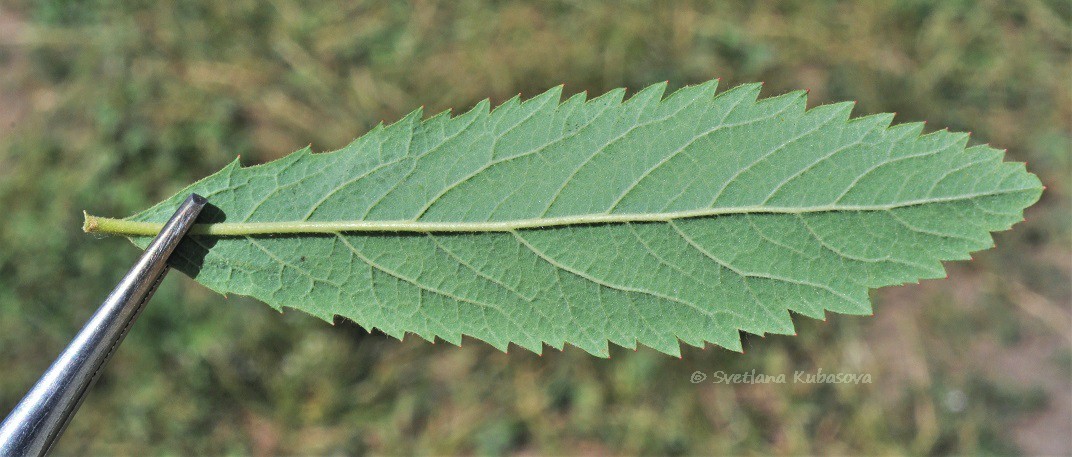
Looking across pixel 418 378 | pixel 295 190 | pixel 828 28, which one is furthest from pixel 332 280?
pixel 828 28

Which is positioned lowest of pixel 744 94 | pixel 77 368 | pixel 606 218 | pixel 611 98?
pixel 77 368

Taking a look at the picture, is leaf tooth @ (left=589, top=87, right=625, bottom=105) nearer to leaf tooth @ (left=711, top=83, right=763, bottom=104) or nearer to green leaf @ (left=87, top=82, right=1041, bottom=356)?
green leaf @ (left=87, top=82, right=1041, bottom=356)

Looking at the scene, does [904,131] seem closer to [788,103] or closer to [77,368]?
[788,103]

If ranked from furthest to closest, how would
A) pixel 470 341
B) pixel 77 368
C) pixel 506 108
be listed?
pixel 470 341 → pixel 506 108 → pixel 77 368

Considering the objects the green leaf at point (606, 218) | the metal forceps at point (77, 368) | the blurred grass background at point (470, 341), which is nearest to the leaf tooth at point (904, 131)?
the green leaf at point (606, 218)

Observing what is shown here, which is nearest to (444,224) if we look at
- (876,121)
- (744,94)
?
(744,94)

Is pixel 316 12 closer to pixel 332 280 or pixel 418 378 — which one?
pixel 418 378

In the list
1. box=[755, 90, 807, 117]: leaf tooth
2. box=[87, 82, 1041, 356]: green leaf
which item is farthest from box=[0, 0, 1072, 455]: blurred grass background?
box=[755, 90, 807, 117]: leaf tooth

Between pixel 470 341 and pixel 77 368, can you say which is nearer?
pixel 77 368
